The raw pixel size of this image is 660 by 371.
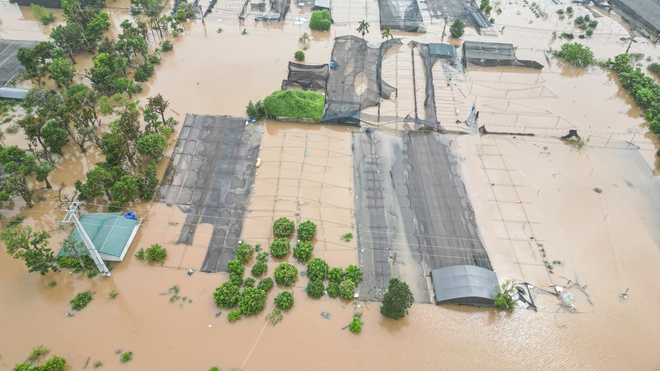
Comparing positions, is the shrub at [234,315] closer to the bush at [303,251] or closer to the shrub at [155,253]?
the bush at [303,251]

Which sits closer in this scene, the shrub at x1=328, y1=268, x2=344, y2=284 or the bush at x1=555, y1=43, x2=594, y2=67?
the shrub at x1=328, y1=268, x2=344, y2=284

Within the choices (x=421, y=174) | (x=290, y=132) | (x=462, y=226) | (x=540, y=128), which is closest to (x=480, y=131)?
(x=540, y=128)

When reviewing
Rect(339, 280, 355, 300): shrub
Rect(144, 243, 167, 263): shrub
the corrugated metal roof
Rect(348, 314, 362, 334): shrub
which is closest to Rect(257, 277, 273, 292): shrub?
Rect(339, 280, 355, 300): shrub

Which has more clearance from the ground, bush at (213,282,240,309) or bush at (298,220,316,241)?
bush at (298,220,316,241)

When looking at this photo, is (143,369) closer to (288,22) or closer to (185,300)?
(185,300)

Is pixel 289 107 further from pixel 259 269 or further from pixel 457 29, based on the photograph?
pixel 457 29

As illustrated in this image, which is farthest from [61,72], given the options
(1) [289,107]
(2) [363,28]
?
(2) [363,28]

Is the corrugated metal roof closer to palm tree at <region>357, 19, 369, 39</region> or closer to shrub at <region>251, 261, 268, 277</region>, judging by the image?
shrub at <region>251, 261, 268, 277</region>
